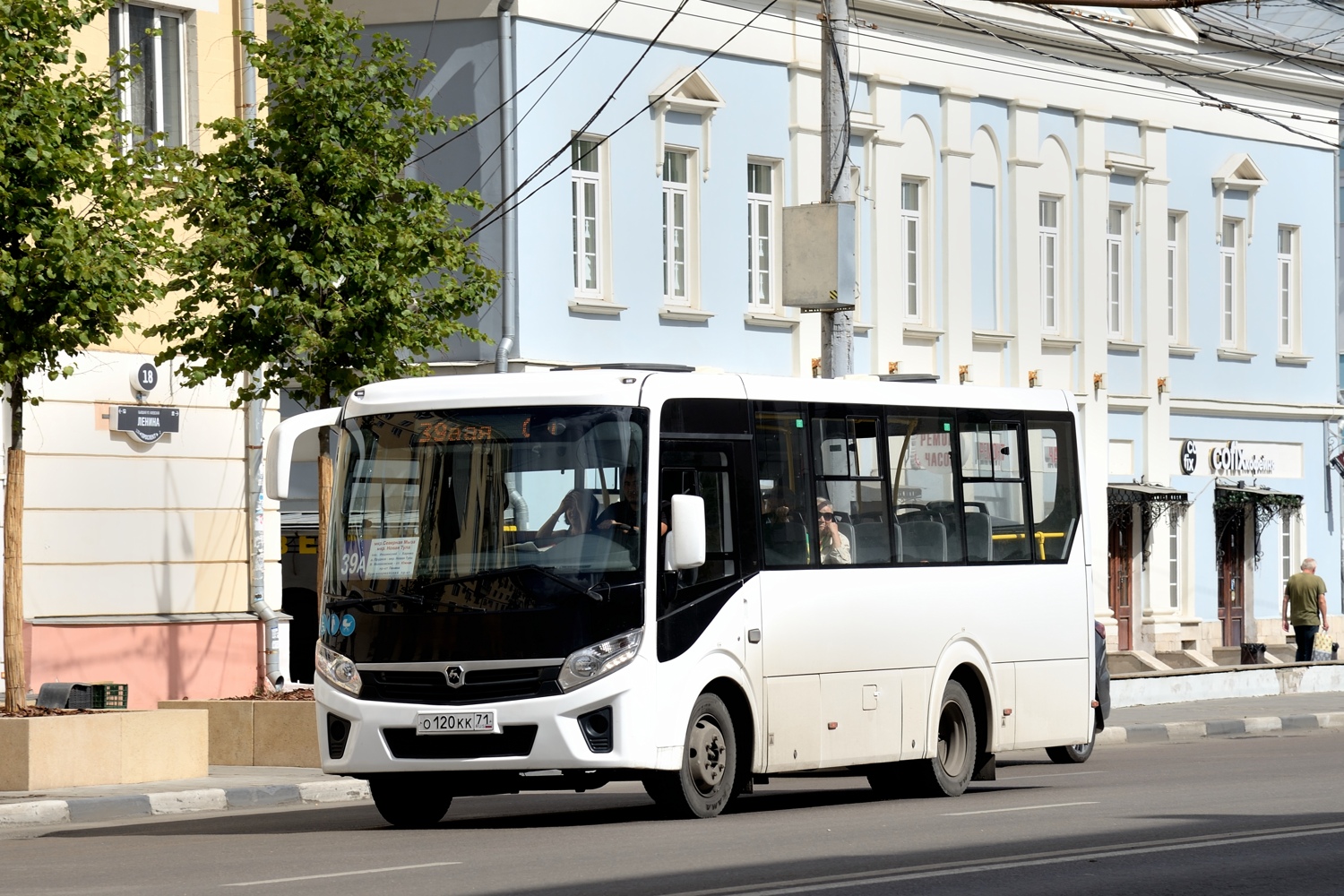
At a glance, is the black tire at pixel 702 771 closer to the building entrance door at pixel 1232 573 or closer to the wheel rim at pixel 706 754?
the wheel rim at pixel 706 754

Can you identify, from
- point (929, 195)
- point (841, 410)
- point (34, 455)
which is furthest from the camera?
point (929, 195)

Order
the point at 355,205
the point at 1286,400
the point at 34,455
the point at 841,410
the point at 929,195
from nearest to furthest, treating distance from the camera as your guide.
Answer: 1. the point at 841,410
2. the point at 355,205
3. the point at 34,455
4. the point at 929,195
5. the point at 1286,400

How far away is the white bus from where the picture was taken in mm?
14492

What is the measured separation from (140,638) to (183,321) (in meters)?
3.82

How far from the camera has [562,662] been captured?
1443 centimetres

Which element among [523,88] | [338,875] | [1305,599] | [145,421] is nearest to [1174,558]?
[1305,599]

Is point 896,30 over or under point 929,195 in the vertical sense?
over

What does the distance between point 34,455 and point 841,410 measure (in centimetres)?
948

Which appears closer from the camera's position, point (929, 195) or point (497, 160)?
point (497, 160)

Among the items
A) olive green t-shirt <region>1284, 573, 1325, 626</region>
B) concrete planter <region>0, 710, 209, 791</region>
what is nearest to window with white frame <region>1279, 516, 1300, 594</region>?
olive green t-shirt <region>1284, 573, 1325, 626</region>

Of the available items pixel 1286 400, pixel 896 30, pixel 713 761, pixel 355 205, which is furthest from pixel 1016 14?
pixel 713 761

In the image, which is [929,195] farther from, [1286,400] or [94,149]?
[94,149]

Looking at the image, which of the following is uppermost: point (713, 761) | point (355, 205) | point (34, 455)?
point (355, 205)

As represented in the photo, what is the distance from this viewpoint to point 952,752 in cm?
1747
